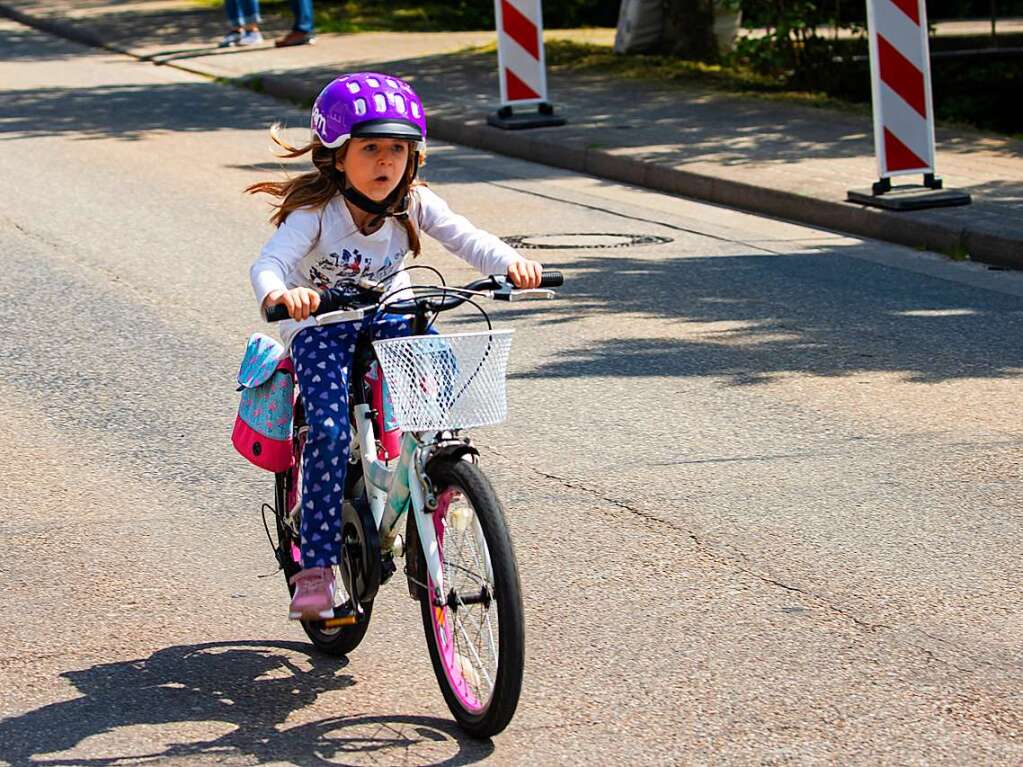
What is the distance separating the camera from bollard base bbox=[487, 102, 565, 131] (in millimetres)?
14875

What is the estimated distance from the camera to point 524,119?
49.1 ft

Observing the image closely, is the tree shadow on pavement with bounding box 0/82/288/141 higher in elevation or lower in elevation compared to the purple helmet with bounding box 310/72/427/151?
lower

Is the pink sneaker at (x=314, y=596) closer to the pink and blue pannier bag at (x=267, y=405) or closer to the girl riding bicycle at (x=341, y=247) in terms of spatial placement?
the girl riding bicycle at (x=341, y=247)

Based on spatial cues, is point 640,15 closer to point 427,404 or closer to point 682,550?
point 682,550

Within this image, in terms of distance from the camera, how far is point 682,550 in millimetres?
5543

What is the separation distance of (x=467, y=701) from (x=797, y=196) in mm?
8000

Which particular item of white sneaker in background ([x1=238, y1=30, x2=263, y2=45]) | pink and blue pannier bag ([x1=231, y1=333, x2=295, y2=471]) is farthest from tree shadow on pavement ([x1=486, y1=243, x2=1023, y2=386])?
white sneaker in background ([x1=238, y1=30, x2=263, y2=45])

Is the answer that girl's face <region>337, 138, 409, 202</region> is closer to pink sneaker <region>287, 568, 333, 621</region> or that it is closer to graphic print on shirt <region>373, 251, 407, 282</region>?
graphic print on shirt <region>373, 251, 407, 282</region>

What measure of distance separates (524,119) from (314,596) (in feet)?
35.7

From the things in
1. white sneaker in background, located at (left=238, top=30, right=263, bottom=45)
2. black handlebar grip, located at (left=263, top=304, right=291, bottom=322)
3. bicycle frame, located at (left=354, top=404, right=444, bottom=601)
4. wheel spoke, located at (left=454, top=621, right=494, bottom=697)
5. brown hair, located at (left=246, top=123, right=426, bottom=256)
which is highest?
white sneaker in background, located at (left=238, top=30, right=263, bottom=45)

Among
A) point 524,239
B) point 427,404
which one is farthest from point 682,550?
point 524,239

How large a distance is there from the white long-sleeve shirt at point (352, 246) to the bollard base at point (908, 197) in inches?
279

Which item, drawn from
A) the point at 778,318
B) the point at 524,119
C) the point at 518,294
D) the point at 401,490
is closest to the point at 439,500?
the point at 401,490

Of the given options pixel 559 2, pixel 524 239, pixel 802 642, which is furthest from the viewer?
pixel 559 2
